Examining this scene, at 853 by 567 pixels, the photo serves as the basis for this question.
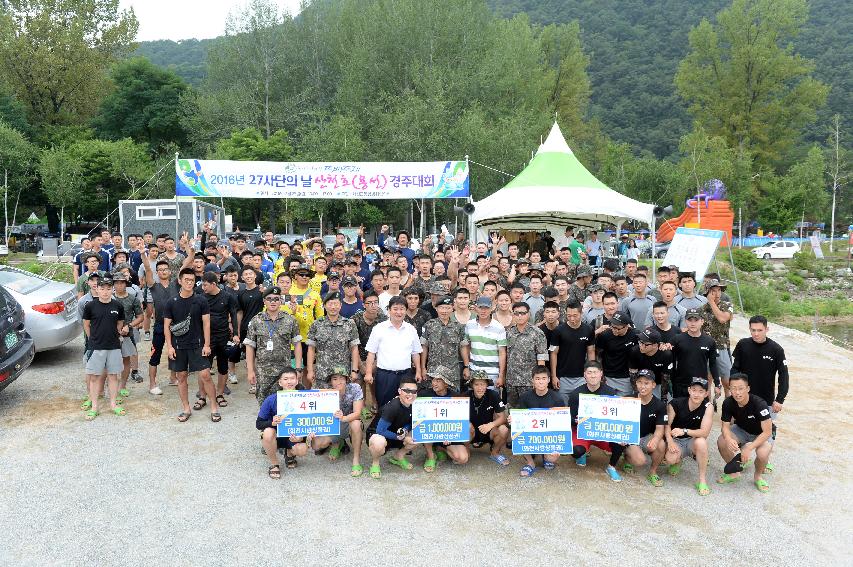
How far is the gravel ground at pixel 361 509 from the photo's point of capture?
418 centimetres

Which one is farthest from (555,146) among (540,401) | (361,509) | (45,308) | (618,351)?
(361,509)

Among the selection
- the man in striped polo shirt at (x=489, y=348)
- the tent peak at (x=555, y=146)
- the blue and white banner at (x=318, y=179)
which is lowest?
the man in striped polo shirt at (x=489, y=348)

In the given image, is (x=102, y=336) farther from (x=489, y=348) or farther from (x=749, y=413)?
(x=749, y=413)

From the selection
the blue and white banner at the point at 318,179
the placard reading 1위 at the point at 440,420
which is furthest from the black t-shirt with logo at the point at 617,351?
the blue and white banner at the point at 318,179

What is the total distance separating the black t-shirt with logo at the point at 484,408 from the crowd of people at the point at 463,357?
0.01 m

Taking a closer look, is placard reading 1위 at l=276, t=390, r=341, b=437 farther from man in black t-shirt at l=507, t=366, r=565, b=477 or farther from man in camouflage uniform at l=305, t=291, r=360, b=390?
man in black t-shirt at l=507, t=366, r=565, b=477

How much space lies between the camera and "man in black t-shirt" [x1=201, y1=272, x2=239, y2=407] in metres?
6.82

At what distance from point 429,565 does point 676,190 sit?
1576 inches

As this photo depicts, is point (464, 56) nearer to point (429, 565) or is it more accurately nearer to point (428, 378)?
point (428, 378)

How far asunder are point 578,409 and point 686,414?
979 millimetres

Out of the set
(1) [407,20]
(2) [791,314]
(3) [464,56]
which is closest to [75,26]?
(1) [407,20]

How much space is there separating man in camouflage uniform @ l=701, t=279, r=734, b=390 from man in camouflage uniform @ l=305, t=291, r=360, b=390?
396 centimetres

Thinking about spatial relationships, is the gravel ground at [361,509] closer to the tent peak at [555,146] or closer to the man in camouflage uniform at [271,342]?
the man in camouflage uniform at [271,342]

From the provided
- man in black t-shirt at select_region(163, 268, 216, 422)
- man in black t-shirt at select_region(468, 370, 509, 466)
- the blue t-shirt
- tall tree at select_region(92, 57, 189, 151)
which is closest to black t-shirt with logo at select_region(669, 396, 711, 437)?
man in black t-shirt at select_region(468, 370, 509, 466)
